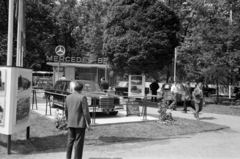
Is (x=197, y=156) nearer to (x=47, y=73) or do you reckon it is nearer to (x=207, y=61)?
(x=207, y=61)

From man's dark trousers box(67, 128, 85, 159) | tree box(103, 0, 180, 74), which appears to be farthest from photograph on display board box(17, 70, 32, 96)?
tree box(103, 0, 180, 74)

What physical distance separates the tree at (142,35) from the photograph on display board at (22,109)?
13004mm

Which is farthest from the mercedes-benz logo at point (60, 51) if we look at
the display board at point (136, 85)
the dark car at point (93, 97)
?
the display board at point (136, 85)

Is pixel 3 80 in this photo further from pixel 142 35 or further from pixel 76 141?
pixel 142 35

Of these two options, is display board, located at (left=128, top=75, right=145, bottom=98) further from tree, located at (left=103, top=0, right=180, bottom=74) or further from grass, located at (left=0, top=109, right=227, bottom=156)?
grass, located at (left=0, top=109, right=227, bottom=156)

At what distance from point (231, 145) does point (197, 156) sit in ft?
6.62

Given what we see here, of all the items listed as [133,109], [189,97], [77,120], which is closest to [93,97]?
[133,109]

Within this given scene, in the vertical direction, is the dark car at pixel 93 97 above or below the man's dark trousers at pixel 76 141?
above

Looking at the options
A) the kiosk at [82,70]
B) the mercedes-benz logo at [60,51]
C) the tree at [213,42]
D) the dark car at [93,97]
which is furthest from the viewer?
the kiosk at [82,70]

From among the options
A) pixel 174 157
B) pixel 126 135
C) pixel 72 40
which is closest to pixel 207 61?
pixel 126 135

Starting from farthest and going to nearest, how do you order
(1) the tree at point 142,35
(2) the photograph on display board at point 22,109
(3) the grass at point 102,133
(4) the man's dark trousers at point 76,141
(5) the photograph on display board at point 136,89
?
(5) the photograph on display board at point 136,89 < (1) the tree at point 142,35 < (3) the grass at point 102,133 < (2) the photograph on display board at point 22,109 < (4) the man's dark trousers at point 76,141

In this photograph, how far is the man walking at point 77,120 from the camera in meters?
5.58

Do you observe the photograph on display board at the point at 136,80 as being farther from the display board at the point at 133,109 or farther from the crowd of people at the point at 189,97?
the display board at the point at 133,109

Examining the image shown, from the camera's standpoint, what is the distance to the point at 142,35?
64.7ft
